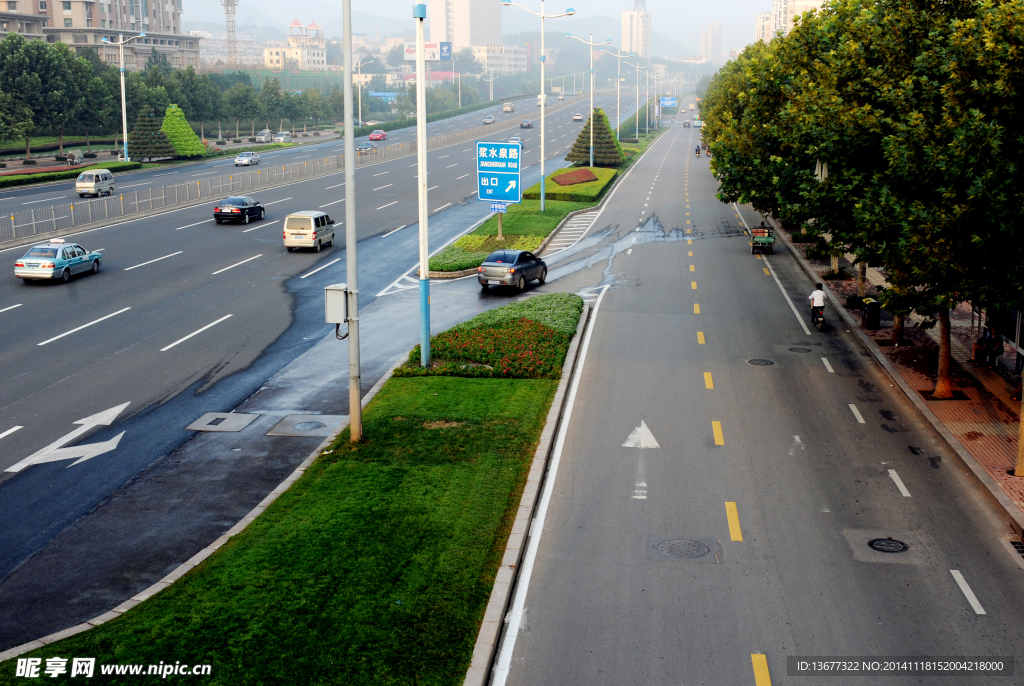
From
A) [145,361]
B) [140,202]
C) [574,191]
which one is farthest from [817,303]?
[140,202]

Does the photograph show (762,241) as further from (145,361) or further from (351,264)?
(351,264)

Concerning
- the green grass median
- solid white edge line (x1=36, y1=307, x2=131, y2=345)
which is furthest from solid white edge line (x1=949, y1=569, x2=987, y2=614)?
solid white edge line (x1=36, y1=307, x2=131, y2=345)

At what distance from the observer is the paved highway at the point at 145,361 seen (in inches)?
546

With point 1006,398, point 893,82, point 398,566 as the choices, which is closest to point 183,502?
point 398,566

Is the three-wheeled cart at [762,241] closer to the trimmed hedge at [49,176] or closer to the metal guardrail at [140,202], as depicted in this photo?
the metal guardrail at [140,202]

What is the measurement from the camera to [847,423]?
65.9 ft

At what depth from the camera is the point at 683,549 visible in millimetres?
13938

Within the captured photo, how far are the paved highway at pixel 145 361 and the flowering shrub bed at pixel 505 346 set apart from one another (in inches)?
61.4

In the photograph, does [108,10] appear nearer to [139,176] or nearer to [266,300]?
[139,176]

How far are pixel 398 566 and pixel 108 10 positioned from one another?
18585 centimetres

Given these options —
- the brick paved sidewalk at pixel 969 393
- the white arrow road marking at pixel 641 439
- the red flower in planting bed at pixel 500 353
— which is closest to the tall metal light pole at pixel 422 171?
the red flower in planting bed at pixel 500 353

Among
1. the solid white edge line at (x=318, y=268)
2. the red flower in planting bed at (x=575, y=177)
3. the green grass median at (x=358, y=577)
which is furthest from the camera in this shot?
the red flower in planting bed at (x=575, y=177)

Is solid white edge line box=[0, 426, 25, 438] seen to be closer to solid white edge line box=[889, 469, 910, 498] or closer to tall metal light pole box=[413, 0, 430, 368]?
tall metal light pole box=[413, 0, 430, 368]

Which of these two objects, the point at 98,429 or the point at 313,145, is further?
the point at 313,145
